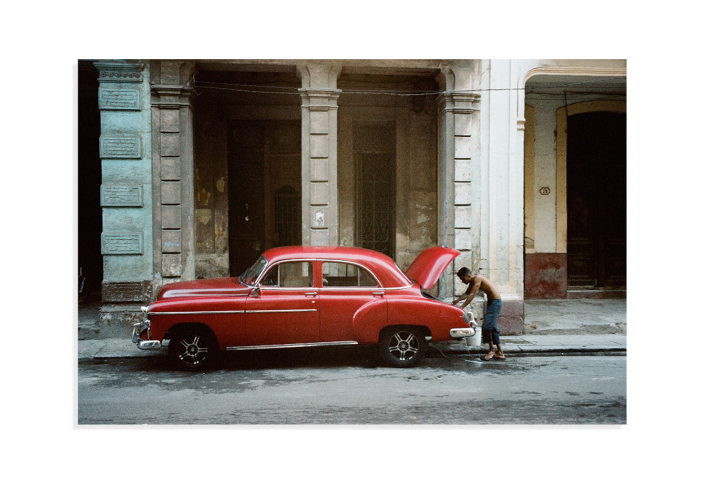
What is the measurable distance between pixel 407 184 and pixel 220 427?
8195 millimetres

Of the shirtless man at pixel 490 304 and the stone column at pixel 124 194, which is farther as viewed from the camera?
the stone column at pixel 124 194

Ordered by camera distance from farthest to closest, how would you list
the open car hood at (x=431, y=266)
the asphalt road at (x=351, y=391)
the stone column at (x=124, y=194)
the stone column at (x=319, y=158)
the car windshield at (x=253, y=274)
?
the stone column at (x=319, y=158) → the stone column at (x=124, y=194) → the open car hood at (x=431, y=266) → the car windshield at (x=253, y=274) → the asphalt road at (x=351, y=391)

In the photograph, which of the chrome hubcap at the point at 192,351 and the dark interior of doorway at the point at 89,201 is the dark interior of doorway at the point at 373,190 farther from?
the dark interior of doorway at the point at 89,201

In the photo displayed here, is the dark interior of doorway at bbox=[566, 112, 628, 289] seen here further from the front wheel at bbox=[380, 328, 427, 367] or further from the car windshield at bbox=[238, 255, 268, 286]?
the car windshield at bbox=[238, 255, 268, 286]

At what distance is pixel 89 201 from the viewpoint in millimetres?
12750

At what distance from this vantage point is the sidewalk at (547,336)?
8.77 meters

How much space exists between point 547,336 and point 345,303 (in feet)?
13.8

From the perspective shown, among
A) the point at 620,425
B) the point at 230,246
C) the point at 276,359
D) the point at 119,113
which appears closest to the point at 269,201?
the point at 230,246

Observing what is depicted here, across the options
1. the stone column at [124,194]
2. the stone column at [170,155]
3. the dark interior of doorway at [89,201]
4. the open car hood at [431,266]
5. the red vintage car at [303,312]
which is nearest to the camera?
the red vintage car at [303,312]

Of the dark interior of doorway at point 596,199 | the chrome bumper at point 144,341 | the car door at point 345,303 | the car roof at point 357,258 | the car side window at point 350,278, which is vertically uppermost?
the dark interior of doorway at point 596,199

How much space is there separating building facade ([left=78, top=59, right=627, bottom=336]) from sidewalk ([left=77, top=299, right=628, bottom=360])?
0.49m

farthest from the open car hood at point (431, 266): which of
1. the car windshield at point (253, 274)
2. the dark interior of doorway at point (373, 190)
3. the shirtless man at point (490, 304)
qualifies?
the dark interior of doorway at point (373, 190)

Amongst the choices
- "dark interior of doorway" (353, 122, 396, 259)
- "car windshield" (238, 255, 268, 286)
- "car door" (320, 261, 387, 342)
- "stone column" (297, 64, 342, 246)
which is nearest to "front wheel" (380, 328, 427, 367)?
"car door" (320, 261, 387, 342)

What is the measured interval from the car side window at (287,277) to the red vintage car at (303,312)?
0.5 inches
